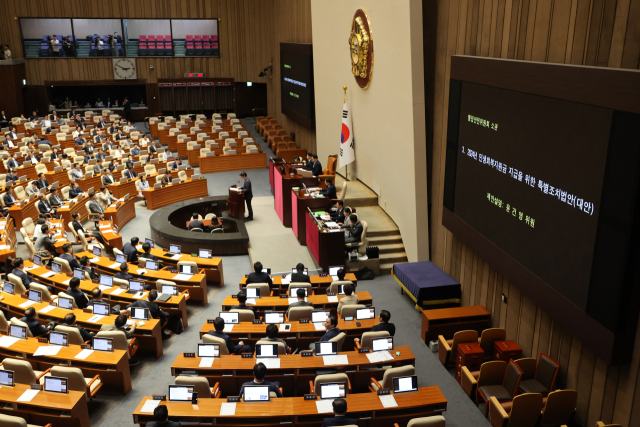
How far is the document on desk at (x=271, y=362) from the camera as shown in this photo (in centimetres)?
743

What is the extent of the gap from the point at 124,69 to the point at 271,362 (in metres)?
26.2

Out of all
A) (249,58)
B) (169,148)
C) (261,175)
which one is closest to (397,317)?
(261,175)

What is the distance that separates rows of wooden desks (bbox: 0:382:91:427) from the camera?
6746 mm

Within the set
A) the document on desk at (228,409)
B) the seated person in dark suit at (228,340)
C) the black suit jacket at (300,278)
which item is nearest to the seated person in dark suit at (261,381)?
the document on desk at (228,409)

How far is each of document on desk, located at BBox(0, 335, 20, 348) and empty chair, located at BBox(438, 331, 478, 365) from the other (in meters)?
6.56

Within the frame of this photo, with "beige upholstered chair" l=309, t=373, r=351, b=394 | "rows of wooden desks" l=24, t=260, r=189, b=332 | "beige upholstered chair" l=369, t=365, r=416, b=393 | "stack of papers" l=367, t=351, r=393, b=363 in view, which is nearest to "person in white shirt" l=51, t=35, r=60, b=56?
"rows of wooden desks" l=24, t=260, r=189, b=332

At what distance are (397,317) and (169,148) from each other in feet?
55.2

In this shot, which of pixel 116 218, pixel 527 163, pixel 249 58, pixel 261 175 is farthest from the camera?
pixel 249 58

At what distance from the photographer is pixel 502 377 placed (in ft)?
25.3

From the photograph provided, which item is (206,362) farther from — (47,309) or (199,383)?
(47,309)

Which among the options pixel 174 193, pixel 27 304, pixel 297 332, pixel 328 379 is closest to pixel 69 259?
pixel 27 304

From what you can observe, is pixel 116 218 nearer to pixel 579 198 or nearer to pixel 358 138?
pixel 358 138

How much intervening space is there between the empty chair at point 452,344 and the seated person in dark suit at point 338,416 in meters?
2.94

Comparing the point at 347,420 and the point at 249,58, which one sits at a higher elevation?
the point at 249,58
